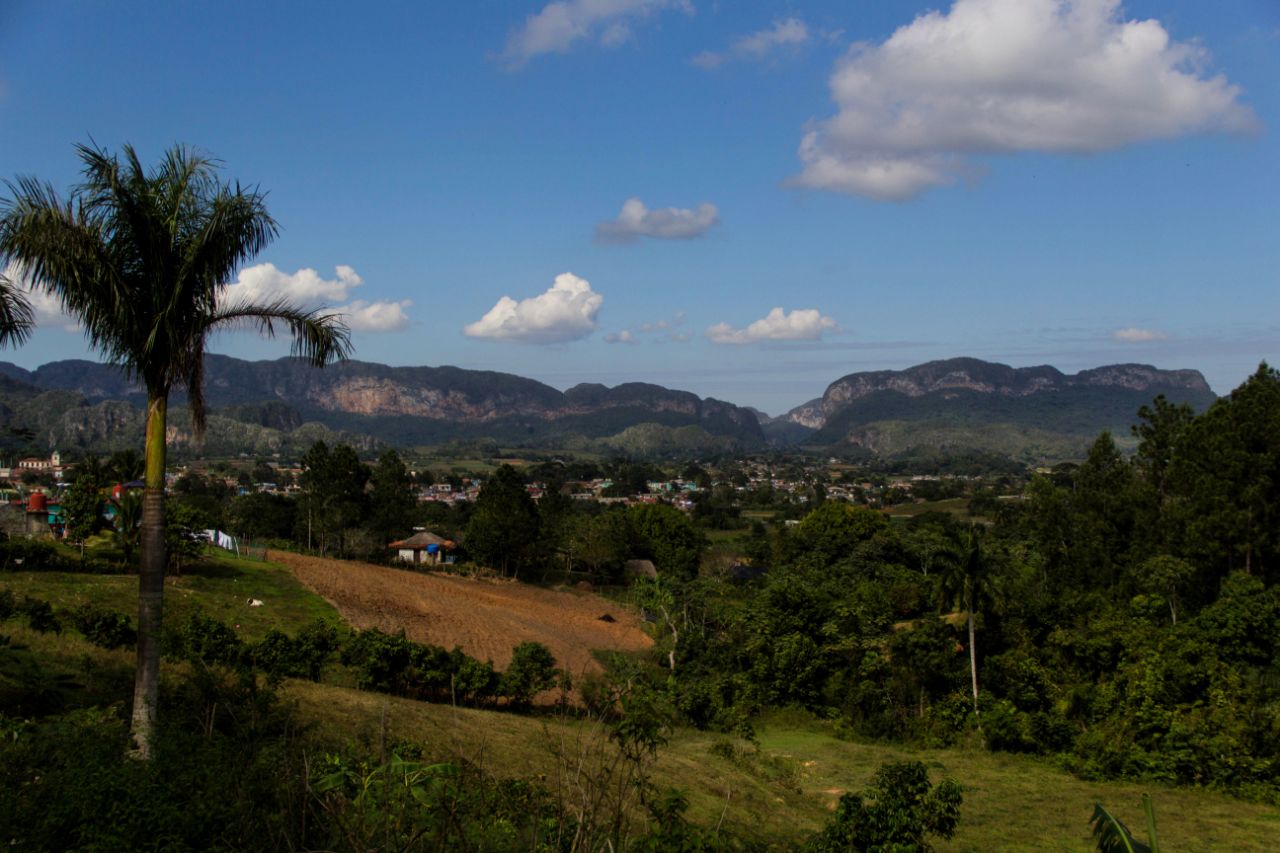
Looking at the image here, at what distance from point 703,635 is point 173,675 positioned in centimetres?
1914

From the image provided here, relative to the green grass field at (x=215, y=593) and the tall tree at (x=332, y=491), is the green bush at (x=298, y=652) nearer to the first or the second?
the green grass field at (x=215, y=593)

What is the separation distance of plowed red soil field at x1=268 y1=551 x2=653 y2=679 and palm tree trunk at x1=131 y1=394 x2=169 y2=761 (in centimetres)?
1767

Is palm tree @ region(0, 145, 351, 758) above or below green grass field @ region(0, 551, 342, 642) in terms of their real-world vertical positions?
above

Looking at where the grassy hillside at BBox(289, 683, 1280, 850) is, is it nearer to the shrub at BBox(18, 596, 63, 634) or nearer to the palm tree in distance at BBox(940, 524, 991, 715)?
the palm tree in distance at BBox(940, 524, 991, 715)

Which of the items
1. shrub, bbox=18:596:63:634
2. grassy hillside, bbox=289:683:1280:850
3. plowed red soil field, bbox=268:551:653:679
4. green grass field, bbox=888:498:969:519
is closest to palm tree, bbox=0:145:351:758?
grassy hillside, bbox=289:683:1280:850

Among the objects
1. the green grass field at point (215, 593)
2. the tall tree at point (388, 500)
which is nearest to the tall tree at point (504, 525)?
the tall tree at point (388, 500)

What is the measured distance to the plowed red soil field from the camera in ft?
89.0

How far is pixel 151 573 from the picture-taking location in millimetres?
6594

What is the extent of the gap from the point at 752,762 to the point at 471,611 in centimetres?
1694

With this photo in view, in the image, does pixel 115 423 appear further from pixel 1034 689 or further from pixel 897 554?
pixel 1034 689

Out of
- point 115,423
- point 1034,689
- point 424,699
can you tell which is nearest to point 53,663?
point 424,699

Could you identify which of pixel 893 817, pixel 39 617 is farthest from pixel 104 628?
pixel 893 817

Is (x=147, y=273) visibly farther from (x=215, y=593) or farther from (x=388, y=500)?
(x=388, y=500)

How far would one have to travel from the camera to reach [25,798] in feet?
14.9
